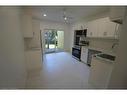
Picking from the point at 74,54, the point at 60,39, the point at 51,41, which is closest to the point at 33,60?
the point at 74,54

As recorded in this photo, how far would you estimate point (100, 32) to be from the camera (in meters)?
3.50

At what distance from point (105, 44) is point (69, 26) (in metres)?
3.62

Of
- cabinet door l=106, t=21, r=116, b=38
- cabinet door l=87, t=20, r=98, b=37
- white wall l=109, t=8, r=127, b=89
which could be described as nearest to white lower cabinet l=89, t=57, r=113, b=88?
white wall l=109, t=8, r=127, b=89

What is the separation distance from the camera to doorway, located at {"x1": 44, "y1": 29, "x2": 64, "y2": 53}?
6496mm

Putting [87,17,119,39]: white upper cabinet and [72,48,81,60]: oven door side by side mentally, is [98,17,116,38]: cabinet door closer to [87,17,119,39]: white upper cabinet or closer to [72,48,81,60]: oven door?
[87,17,119,39]: white upper cabinet

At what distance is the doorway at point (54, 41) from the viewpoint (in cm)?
650

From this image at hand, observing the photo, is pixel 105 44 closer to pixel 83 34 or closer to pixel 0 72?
pixel 83 34

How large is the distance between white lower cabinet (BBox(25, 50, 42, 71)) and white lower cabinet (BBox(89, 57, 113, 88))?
2042 mm

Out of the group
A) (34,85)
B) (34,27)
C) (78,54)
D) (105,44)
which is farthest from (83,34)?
(34,85)

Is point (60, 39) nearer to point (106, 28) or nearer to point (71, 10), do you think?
point (71, 10)

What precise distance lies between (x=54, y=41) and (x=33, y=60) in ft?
12.0

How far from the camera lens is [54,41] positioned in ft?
22.2

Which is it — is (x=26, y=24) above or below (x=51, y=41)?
above

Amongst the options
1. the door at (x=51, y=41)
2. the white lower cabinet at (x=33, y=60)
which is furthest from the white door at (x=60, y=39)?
the white lower cabinet at (x=33, y=60)
